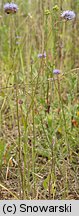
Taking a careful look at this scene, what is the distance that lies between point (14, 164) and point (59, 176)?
16 centimetres

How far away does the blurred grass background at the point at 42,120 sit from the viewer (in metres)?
1.33

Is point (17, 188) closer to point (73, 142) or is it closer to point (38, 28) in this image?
point (73, 142)

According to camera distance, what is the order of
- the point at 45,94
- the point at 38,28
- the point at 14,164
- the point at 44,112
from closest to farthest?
1. the point at 14,164
2. the point at 44,112
3. the point at 45,94
4. the point at 38,28

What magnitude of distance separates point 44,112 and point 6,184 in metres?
0.36

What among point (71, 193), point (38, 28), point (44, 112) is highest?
point (38, 28)

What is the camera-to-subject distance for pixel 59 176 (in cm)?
147

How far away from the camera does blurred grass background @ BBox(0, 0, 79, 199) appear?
1.33 metres

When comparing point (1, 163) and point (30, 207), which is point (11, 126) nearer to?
point (1, 163)

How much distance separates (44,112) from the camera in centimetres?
167

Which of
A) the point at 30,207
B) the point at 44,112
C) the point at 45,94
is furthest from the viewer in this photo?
the point at 45,94

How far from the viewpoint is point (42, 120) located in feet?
5.30

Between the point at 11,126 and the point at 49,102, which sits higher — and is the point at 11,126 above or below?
below

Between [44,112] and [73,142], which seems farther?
[44,112]

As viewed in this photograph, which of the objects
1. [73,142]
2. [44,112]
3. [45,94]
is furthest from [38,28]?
[73,142]
